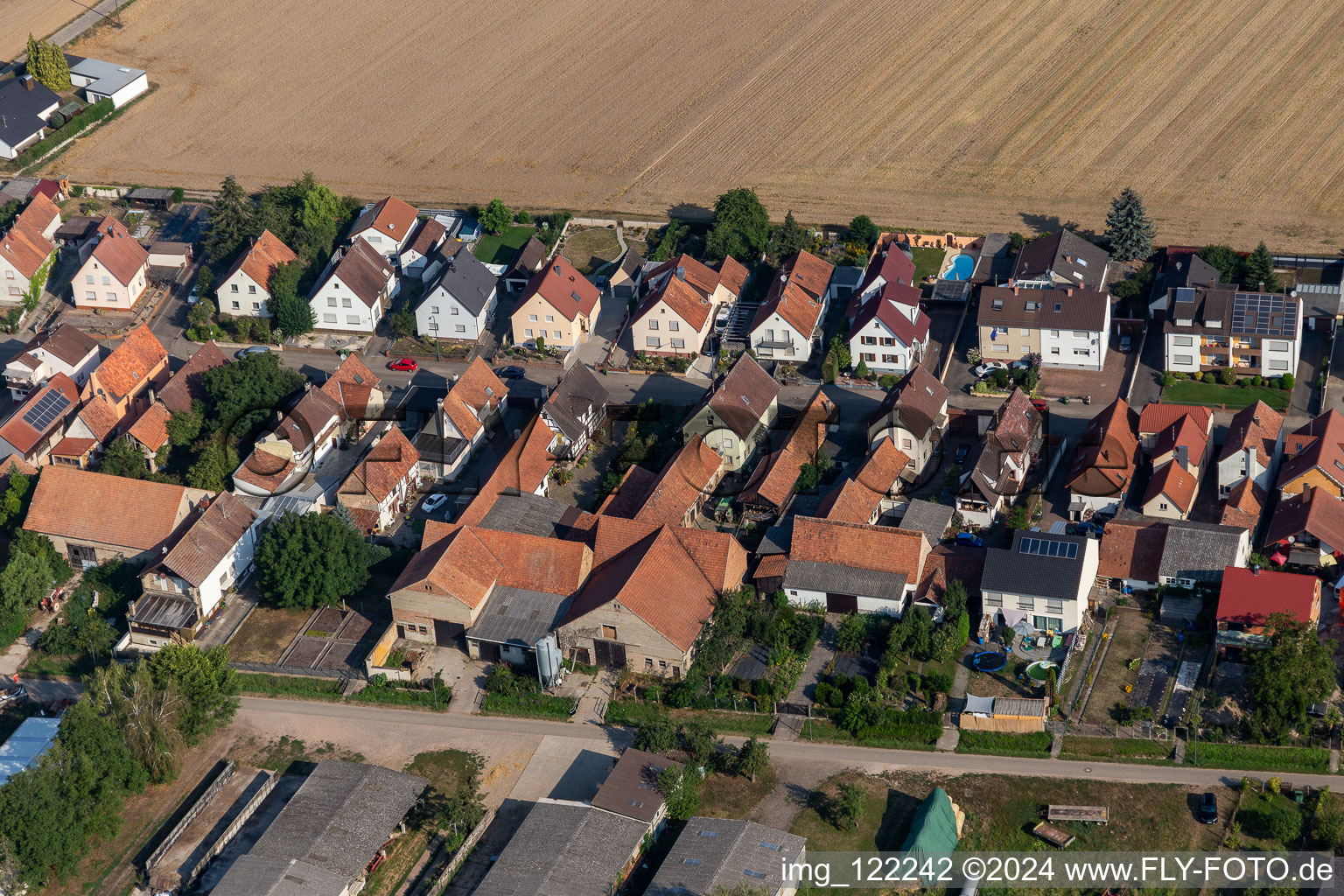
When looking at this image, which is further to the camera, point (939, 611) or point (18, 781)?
point (939, 611)

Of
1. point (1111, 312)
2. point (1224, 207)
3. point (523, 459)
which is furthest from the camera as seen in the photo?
point (1224, 207)

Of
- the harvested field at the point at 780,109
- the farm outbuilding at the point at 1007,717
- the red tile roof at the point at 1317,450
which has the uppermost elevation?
the harvested field at the point at 780,109

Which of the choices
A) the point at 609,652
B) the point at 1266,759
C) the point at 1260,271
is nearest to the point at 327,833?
the point at 609,652

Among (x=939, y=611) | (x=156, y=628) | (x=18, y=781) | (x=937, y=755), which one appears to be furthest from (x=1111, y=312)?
(x=18, y=781)

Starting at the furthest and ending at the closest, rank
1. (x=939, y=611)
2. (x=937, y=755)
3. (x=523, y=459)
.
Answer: (x=523, y=459)
(x=939, y=611)
(x=937, y=755)

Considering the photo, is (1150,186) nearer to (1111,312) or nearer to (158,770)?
(1111,312)

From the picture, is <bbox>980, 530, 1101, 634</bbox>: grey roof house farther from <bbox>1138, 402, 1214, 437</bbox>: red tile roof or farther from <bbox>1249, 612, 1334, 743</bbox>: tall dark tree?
<bbox>1138, 402, 1214, 437</bbox>: red tile roof

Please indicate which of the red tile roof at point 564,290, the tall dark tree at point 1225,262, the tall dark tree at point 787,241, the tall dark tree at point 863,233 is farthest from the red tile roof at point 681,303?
the tall dark tree at point 1225,262

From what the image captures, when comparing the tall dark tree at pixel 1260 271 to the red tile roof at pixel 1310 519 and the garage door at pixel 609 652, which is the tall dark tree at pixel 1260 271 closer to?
the red tile roof at pixel 1310 519
